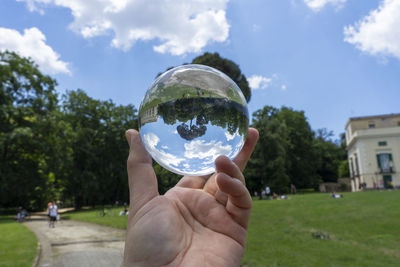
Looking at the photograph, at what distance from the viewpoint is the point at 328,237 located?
9883mm

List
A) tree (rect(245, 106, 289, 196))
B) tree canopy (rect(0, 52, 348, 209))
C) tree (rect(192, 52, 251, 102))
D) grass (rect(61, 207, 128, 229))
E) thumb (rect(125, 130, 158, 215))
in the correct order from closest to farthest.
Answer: thumb (rect(125, 130, 158, 215))
grass (rect(61, 207, 128, 229))
tree canopy (rect(0, 52, 348, 209))
tree (rect(192, 52, 251, 102))
tree (rect(245, 106, 289, 196))

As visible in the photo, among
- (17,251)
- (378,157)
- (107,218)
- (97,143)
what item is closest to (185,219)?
(17,251)

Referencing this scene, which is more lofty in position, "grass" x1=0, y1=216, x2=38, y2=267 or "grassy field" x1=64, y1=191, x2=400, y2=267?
"grassy field" x1=64, y1=191, x2=400, y2=267

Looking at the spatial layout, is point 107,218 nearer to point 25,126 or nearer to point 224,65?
point 25,126

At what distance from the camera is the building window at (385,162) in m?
47.7

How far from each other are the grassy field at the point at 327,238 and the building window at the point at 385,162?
128 feet

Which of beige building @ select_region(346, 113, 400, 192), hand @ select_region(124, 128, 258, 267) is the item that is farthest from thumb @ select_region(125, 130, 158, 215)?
beige building @ select_region(346, 113, 400, 192)

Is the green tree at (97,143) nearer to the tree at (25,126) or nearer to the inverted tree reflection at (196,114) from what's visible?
the tree at (25,126)

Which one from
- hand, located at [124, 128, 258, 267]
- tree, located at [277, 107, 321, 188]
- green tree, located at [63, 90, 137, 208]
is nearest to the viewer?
hand, located at [124, 128, 258, 267]

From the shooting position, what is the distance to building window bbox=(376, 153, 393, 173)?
47.7 meters

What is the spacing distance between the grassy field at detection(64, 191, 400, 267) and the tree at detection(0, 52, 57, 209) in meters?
13.6

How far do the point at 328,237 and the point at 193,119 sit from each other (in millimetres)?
9836

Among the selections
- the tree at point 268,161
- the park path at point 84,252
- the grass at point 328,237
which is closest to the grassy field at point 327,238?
the grass at point 328,237

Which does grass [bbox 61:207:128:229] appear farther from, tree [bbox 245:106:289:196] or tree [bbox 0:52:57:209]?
tree [bbox 245:106:289:196]
